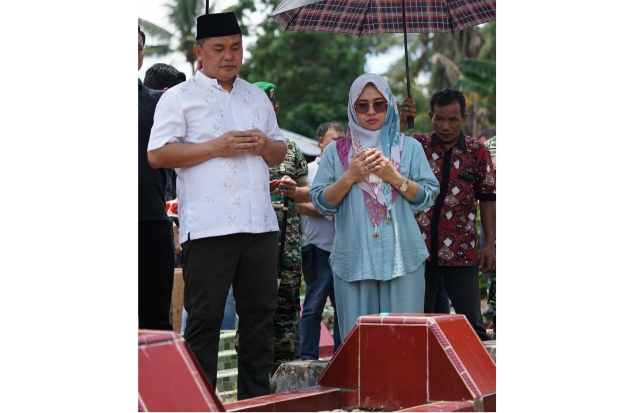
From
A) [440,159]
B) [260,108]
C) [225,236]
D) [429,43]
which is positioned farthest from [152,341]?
[429,43]

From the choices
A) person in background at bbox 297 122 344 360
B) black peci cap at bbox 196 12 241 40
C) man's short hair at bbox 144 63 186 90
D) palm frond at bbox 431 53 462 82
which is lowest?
person in background at bbox 297 122 344 360

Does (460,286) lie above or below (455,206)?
below

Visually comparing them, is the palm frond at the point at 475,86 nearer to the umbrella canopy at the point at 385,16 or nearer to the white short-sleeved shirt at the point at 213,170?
the umbrella canopy at the point at 385,16

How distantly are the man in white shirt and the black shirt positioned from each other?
38 cm

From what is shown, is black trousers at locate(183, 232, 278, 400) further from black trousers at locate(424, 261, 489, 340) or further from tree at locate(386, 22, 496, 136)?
tree at locate(386, 22, 496, 136)

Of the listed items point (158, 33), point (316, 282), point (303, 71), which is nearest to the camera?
point (316, 282)

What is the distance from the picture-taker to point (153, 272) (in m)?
4.44

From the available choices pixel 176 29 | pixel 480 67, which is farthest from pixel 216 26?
pixel 176 29

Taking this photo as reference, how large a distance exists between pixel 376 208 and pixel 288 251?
108 cm

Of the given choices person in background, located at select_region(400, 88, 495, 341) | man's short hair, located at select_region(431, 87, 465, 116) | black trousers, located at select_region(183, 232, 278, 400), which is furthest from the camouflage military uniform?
black trousers, located at select_region(183, 232, 278, 400)

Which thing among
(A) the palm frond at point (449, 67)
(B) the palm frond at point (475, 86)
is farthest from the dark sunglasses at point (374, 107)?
(A) the palm frond at point (449, 67)

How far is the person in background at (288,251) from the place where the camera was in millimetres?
5445

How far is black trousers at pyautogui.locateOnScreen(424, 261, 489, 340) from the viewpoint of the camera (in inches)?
210

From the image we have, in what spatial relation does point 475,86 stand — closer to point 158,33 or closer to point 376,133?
point 158,33
